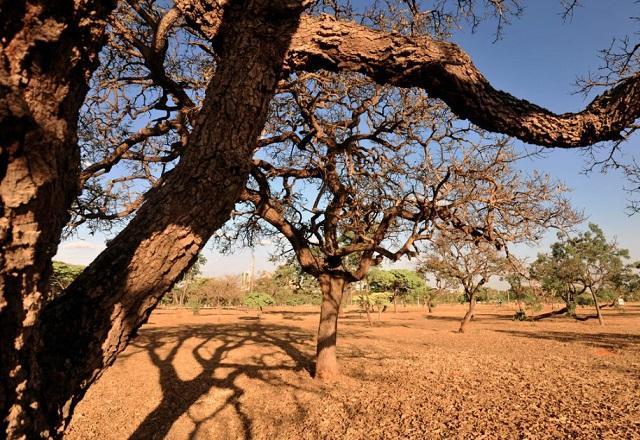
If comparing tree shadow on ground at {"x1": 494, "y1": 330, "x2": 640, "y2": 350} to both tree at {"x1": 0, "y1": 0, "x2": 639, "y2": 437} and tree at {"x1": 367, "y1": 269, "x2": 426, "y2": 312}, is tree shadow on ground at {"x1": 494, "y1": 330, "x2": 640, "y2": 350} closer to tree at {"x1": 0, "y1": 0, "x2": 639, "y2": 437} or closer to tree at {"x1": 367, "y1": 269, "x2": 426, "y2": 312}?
tree at {"x1": 0, "y1": 0, "x2": 639, "y2": 437}

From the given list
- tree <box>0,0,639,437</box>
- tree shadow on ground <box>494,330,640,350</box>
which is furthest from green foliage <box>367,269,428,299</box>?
tree <box>0,0,639,437</box>

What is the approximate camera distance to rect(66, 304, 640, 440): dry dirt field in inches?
236

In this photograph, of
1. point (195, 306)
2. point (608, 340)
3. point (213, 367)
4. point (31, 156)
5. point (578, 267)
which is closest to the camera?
point (31, 156)

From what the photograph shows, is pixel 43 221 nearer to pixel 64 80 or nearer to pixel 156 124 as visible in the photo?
pixel 64 80

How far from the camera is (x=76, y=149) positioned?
1.34 meters

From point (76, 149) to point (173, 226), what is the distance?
0.52 m

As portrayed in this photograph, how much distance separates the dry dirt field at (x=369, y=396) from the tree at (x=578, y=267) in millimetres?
17986

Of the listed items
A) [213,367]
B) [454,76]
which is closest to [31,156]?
[454,76]

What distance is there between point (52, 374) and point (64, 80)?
3.82ft

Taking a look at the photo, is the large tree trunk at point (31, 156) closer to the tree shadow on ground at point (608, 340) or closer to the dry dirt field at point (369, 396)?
the dry dirt field at point (369, 396)

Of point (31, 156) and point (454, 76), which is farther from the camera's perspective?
point (454, 76)

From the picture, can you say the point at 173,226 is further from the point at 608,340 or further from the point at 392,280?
the point at 392,280

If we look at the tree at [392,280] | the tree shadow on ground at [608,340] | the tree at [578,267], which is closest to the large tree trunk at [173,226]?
the tree shadow on ground at [608,340]

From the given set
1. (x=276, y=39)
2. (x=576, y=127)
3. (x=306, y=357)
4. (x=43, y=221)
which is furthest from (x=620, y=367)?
(x=43, y=221)
